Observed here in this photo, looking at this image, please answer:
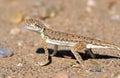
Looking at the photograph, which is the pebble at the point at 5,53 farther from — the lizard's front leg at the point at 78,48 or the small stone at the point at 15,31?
the small stone at the point at 15,31

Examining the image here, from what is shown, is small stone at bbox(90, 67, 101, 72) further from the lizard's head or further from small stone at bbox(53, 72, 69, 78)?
the lizard's head

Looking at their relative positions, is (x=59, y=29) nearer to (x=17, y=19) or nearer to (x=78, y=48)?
(x=17, y=19)

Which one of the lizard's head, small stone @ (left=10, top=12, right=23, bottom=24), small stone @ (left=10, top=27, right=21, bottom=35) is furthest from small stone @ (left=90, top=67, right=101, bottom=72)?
small stone @ (left=10, top=12, right=23, bottom=24)

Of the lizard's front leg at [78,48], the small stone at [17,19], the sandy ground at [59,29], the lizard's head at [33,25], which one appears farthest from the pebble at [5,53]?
the small stone at [17,19]

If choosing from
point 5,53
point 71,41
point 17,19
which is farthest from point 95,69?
point 17,19

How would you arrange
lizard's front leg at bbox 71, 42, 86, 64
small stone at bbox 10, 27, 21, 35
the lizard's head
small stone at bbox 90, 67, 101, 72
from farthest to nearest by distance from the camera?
small stone at bbox 10, 27, 21, 35 < the lizard's head < lizard's front leg at bbox 71, 42, 86, 64 < small stone at bbox 90, 67, 101, 72

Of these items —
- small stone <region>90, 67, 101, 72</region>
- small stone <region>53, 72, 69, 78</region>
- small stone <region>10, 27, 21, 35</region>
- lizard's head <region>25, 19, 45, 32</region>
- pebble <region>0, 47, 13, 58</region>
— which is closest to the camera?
small stone <region>53, 72, 69, 78</region>

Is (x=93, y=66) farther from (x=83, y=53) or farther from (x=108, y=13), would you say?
(x=108, y=13)

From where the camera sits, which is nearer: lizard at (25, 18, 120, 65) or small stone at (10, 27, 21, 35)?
lizard at (25, 18, 120, 65)
